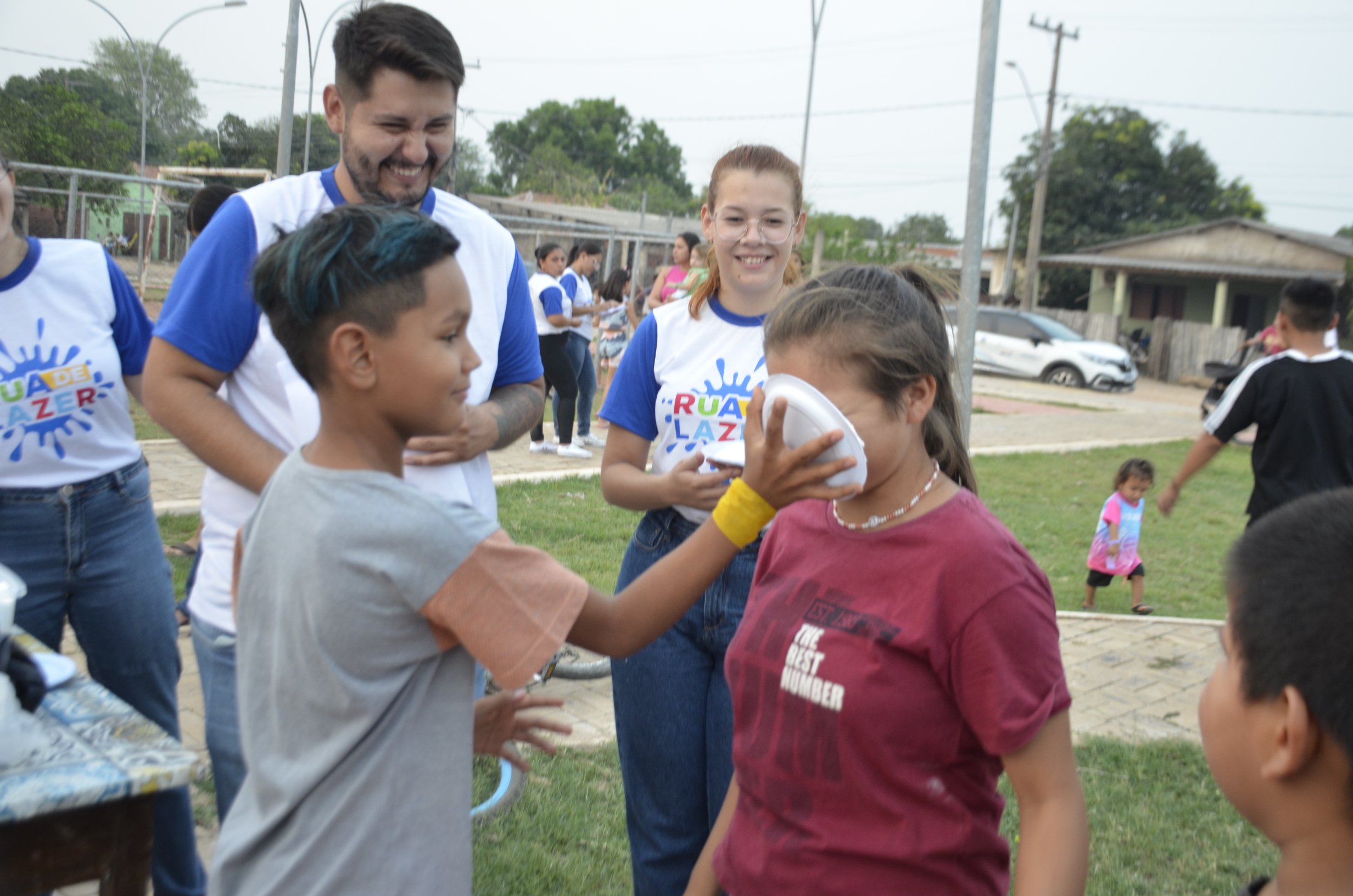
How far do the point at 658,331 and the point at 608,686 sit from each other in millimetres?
2788

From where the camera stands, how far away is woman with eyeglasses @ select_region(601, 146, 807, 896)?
8.12 ft

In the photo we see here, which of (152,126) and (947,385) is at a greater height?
(152,126)

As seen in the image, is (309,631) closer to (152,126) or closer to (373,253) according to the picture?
(373,253)

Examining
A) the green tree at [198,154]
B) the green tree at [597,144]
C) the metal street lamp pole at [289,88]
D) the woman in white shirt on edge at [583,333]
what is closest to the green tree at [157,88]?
the green tree at [198,154]

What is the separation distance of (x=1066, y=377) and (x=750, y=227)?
24645mm

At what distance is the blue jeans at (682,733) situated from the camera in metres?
2.46

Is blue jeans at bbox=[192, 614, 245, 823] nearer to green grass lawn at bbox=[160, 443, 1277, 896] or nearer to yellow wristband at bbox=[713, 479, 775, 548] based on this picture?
yellow wristband at bbox=[713, 479, 775, 548]

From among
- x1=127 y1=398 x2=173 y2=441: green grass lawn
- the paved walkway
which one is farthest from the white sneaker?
x1=127 y1=398 x2=173 y2=441: green grass lawn

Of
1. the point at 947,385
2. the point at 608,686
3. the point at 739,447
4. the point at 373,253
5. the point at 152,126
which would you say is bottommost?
the point at 608,686

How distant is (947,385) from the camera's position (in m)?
1.88

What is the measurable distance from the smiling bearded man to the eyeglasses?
66cm

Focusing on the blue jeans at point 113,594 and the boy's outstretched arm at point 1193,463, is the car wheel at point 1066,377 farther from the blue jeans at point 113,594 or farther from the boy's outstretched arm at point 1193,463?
the blue jeans at point 113,594

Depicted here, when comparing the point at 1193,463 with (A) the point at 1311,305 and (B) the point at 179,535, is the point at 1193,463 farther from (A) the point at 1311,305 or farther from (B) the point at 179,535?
(B) the point at 179,535

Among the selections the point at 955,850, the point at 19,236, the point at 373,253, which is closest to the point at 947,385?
the point at 955,850
